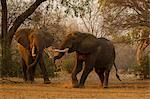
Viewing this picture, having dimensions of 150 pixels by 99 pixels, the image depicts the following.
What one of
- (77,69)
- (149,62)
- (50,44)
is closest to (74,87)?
(77,69)

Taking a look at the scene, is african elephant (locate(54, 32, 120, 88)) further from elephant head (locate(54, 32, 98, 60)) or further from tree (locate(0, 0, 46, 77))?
tree (locate(0, 0, 46, 77))

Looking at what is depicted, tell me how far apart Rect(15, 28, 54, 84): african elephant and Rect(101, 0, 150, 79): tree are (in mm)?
10992

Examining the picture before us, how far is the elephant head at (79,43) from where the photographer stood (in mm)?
14547

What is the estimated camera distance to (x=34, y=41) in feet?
54.8

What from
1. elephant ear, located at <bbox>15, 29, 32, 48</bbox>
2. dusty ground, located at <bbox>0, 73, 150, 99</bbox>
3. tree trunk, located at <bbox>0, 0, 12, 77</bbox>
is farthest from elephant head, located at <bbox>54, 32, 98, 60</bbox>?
tree trunk, located at <bbox>0, 0, 12, 77</bbox>

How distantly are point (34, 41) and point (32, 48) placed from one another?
31 centimetres

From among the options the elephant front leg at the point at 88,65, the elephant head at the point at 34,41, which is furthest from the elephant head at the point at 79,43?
the elephant head at the point at 34,41

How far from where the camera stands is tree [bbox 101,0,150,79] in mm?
27703

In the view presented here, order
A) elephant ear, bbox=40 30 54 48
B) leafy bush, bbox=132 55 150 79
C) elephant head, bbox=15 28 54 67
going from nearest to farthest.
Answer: elephant head, bbox=15 28 54 67 → elephant ear, bbox=40 30 54 48 → leafy bush, bbox=132 55 150 79

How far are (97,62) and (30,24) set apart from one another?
11233 mm

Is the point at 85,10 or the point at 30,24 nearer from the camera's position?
the point at 85,10

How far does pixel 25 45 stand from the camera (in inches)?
680

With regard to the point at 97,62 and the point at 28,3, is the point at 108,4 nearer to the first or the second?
the point at 28,3

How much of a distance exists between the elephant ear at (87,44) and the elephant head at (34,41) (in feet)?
7.79
